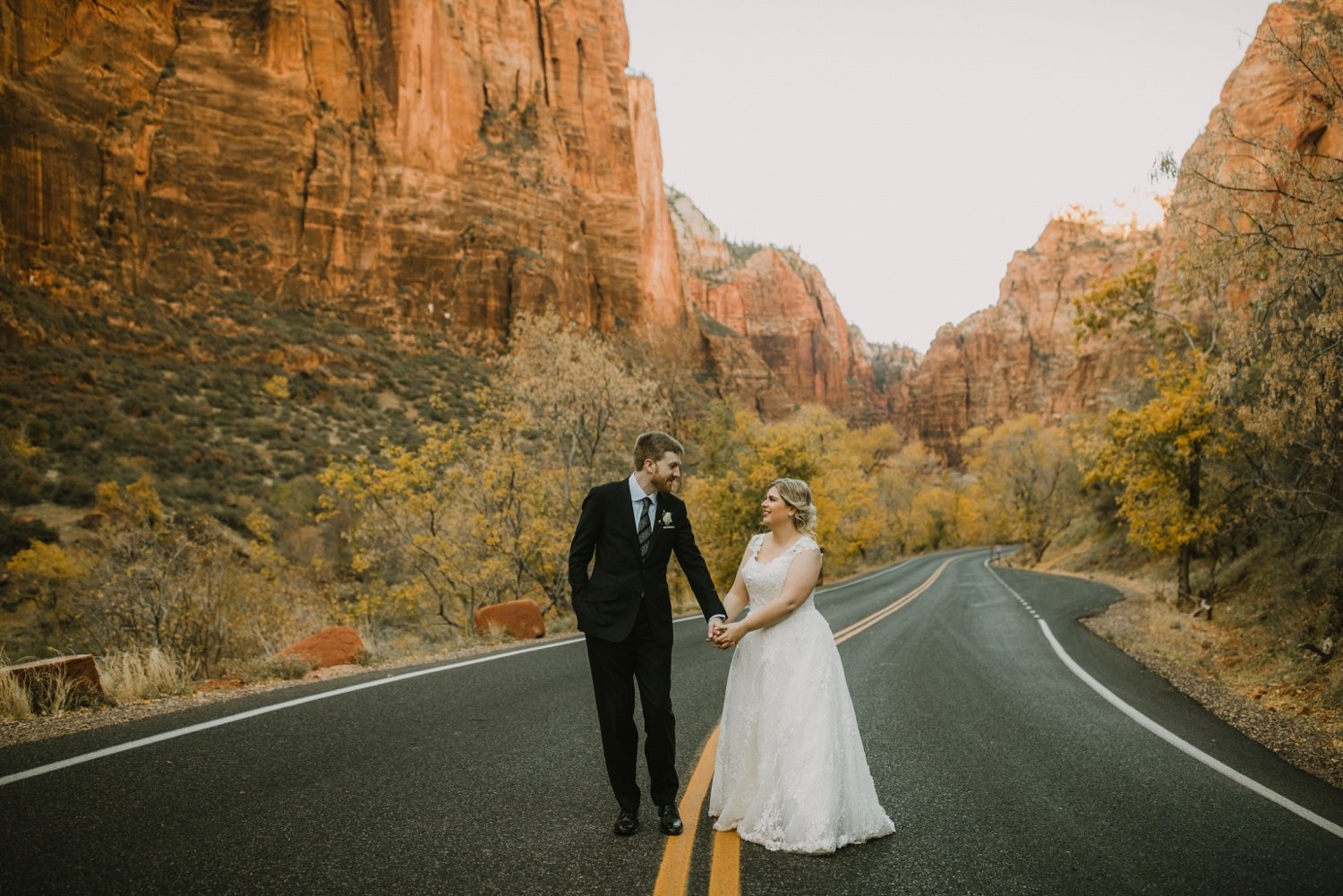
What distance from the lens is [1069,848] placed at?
141 inches

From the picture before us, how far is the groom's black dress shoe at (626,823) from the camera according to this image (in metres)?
3.59

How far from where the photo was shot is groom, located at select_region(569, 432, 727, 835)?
3682 mm

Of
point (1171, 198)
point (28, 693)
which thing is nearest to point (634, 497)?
point (28, 693)

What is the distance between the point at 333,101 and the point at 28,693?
56.8 metres

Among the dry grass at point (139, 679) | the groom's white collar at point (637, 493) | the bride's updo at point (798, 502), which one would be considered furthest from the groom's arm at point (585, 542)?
the dry grass at point (139, 679)

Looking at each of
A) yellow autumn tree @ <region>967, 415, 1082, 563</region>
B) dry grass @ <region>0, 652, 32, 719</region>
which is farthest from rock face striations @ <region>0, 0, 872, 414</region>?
dry grass @ <region>0, 652, 32, 719</region>

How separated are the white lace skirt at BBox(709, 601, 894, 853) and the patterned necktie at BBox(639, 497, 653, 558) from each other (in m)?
0.77

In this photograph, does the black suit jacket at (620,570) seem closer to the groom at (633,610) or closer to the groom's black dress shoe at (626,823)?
the groom at (633,610)

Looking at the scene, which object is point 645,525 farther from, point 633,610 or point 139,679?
point 139,679

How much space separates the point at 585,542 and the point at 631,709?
91 cm

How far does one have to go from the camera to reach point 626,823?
360cm

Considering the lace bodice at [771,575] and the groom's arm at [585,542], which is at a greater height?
the groom's arm at [585,542]

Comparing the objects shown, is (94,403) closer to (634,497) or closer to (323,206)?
(323,206)

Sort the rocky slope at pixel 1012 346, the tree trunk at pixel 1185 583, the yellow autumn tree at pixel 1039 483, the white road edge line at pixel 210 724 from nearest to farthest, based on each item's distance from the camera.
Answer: the white road edge line at pixel 210 724 → the tree trunk at pixel 1185 583 → the yellow autumn tree at pixel 1039 483 → the rocky slope at pixel 1012 346
